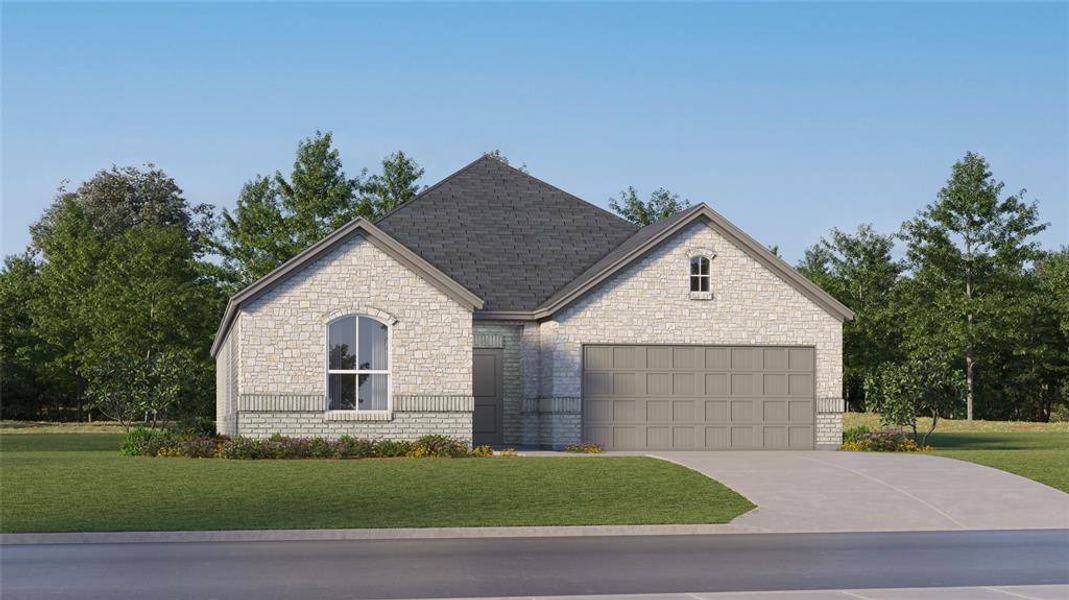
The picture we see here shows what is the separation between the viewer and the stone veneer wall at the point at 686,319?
108 feet

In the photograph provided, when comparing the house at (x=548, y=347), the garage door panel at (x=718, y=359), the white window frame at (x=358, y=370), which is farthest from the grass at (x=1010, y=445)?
the white window frame at (x=358, y=370)

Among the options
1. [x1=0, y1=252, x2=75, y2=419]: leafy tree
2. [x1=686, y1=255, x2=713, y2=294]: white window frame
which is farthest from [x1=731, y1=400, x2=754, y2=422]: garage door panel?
[x1=0, y1=252, x2=75, y2=419]: leafy tree

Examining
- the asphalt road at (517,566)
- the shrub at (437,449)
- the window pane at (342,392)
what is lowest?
the shrub at (437,449)

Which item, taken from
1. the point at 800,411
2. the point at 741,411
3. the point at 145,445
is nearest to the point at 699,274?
the point at 741,411

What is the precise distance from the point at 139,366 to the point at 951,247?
116 feet

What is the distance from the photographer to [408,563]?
51.2 feet

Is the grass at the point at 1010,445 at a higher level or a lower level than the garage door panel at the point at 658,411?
lower

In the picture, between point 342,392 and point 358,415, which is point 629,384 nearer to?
point 358,415

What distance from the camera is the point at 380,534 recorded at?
18766 millimetres

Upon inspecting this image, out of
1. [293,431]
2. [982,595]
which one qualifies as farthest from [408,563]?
[293,431]

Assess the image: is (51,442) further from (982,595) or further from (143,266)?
(982,595)

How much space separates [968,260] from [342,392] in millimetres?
34994

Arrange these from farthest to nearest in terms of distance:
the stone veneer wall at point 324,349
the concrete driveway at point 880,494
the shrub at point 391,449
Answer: the stone veneer wall at point 324,349 < the shrub at point 391,449 < the concrete driveway at point 880,494

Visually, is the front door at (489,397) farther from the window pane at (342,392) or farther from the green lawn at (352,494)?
the green lawn at (352,494)
